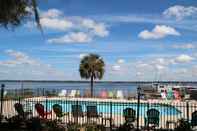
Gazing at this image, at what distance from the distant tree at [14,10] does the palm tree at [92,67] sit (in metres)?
31.1

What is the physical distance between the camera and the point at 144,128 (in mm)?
18953

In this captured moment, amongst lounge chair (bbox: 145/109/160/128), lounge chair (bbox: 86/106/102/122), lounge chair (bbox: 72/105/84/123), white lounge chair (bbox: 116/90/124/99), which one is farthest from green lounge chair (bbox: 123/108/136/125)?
white lounge chair (bbox: 116/90/124/99)

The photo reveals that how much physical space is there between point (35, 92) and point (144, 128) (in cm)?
2389

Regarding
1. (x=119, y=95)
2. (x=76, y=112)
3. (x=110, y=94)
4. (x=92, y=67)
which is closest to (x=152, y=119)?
(x=76, y=112)

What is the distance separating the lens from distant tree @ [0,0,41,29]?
555 inches

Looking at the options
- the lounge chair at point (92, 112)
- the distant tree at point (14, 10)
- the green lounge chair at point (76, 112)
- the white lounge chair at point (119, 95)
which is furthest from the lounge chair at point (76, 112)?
the white lounge chair at point (119, 95)

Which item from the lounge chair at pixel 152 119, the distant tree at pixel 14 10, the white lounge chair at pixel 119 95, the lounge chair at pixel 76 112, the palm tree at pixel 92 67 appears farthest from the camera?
the palm tree at pixel 92 67

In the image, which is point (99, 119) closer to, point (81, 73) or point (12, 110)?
point (12, 110)

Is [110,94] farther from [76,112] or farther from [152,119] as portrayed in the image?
[152,119]

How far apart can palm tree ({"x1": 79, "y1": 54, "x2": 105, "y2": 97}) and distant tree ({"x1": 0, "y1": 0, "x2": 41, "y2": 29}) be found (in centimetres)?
3114

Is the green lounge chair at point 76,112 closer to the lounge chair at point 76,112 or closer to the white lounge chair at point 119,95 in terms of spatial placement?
the lounge chair at point 76,112

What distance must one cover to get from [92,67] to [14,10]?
31.9 metres

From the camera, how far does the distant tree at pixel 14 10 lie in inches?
555

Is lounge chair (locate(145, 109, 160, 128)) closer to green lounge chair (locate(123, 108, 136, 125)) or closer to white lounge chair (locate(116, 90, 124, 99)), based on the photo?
green lounge chair (locate(123, 108, 136, 125))
